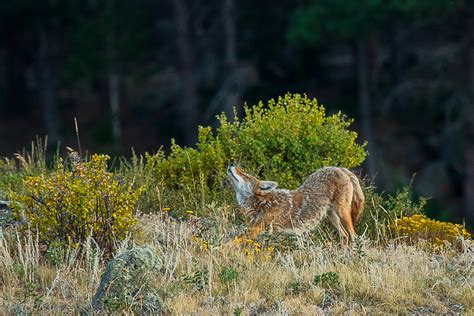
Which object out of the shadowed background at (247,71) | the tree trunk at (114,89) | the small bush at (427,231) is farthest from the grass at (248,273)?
the tree trunk at (114,89)

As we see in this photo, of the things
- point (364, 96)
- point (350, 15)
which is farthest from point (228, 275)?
point (364, 96)

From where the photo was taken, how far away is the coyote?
1089 centimetres

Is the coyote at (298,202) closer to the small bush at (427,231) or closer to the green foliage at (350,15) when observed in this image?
the small bush at (427,231)

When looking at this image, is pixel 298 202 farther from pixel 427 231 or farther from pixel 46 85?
pixel 46 85

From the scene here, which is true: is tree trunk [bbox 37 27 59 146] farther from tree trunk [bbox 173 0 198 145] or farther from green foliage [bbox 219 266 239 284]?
green foliage [bbox 219 266 239 284]

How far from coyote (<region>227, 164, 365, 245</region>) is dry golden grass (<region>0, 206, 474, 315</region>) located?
34 cm

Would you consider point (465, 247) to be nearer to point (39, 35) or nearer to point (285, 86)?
point (285, 86)

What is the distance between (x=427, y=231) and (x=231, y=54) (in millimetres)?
25375

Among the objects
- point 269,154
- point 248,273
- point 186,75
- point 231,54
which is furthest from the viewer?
point 186,75

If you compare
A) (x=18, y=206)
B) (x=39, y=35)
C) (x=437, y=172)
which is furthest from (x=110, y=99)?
(x=18, y=206)

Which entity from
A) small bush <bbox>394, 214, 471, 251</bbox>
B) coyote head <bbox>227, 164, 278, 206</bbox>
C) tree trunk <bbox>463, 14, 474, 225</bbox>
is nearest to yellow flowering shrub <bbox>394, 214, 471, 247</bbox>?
small bush <bbox>394, 214, 471, 251</bbox>

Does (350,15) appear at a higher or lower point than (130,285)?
higher

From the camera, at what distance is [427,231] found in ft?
39.1

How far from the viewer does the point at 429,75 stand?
37562 millimetres
